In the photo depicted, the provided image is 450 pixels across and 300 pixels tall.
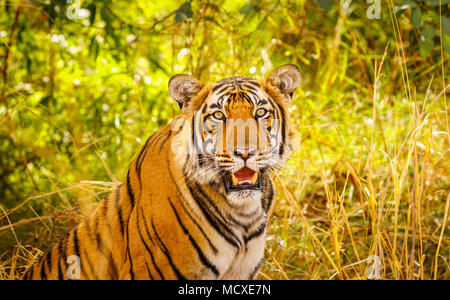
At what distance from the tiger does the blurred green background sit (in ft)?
2.42

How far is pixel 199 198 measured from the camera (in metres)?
1.76

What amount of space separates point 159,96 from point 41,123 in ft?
2.32

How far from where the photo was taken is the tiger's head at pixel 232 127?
168cm

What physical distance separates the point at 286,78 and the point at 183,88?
1.24 feet

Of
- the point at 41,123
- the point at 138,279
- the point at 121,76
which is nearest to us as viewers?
the point at 138,279

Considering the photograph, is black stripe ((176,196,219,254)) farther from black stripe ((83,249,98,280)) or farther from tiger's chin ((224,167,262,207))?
black stripe ((83,249,98,280))

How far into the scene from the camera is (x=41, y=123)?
2.84 meters

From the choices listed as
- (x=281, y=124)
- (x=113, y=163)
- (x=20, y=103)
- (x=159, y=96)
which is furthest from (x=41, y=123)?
(x=281, y=124)

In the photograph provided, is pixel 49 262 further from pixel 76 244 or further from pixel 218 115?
pixel 218 115

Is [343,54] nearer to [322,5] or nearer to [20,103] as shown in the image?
[322,5]

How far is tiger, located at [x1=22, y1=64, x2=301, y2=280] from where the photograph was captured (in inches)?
66.9

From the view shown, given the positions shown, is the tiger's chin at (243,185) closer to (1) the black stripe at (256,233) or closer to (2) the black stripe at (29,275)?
(1) the black stripe at (256,233)

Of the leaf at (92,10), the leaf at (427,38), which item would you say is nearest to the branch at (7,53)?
the leaf at (92,10)

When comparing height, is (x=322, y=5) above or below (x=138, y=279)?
above
